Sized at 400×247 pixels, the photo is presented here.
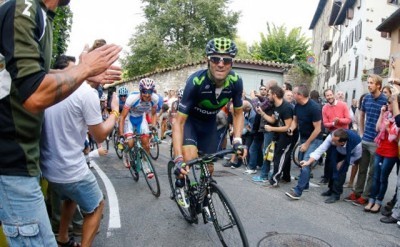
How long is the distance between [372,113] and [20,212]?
5.90m

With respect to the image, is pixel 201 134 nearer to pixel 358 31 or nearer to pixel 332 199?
pixel 332 199

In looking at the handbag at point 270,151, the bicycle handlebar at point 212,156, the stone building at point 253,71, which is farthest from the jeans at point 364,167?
the stone building at point 253,71

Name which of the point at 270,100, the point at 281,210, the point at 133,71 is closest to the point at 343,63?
the point at 133,71

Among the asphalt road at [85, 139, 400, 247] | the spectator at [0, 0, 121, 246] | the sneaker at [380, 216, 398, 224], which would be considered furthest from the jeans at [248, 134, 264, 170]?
the spectator at [0, 0, 121, 246]

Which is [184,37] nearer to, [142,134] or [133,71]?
[133,71]

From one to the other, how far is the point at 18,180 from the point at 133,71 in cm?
3976

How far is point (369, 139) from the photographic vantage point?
6.19m

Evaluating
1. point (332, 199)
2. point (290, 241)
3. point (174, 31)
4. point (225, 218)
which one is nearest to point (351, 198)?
point (332, 199)

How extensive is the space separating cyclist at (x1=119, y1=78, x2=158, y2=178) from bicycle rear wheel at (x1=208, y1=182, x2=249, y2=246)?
10.5ft

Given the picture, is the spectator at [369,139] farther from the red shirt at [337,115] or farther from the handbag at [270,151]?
the handbag at [270,151]

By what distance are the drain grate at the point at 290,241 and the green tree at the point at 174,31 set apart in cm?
3481

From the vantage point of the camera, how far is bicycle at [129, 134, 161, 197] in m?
6.12

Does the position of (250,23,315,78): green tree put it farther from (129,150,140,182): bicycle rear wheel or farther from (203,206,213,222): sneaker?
(203,206,213,222): sneaker

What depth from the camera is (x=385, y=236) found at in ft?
15.5
